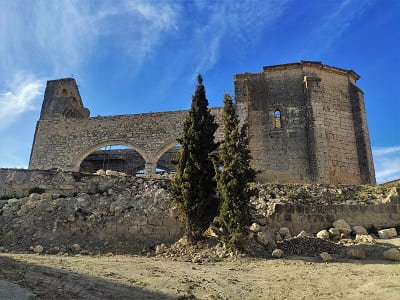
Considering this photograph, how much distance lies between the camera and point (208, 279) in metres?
5.86

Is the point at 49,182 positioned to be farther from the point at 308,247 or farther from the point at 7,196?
the point at 308,247

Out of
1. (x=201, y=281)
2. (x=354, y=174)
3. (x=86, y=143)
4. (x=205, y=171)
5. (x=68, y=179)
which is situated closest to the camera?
(x=201, y=281)

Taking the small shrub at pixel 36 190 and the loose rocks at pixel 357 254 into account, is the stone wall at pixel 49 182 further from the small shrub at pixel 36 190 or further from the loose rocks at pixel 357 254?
the loose rocks at pixel 357 254

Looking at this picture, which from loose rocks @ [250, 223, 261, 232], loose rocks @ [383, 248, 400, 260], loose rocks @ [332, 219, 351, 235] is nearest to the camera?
loose rocks @ [383, 248, 400, 260]

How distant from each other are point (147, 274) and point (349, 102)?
1334 cm

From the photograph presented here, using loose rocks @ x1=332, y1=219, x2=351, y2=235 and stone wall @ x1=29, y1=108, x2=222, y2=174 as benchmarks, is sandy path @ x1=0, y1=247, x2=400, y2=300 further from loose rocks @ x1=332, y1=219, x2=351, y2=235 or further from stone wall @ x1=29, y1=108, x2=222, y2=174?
stone wall @ x1=29, y1=108, x2=222, y2=174

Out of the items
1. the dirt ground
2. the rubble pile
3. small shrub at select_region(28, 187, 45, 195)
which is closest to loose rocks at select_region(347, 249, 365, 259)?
the dirt ground

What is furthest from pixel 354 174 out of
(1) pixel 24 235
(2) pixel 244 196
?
(1) pixel 24 235

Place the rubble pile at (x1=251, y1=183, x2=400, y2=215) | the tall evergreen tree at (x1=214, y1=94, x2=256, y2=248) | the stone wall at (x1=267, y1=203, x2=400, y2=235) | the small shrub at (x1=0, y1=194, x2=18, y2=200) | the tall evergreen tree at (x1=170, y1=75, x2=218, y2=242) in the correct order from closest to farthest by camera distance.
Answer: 1. the tall evergreen tree at (x1=214, y1=94, x2=256, y2=248)
2. the tall evergreen tree at (x1=170, y1=75, x2=218, y2=242)
3. the stone wall at (x1=267, y1=203, x2=400, y2=235)
4. the rubble pile at (x1=251, y1=183, x2=400, y2=215)
5. the small shrub at (x1=0, y1=194, x2=18, y2=200)

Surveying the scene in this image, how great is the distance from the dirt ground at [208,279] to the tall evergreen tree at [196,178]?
1553 mm

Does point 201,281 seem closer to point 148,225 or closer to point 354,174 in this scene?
point 148,225

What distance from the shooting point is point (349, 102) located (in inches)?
612

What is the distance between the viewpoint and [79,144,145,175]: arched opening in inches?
754

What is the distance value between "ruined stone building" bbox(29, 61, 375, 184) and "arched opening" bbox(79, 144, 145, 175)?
7.61 feet
